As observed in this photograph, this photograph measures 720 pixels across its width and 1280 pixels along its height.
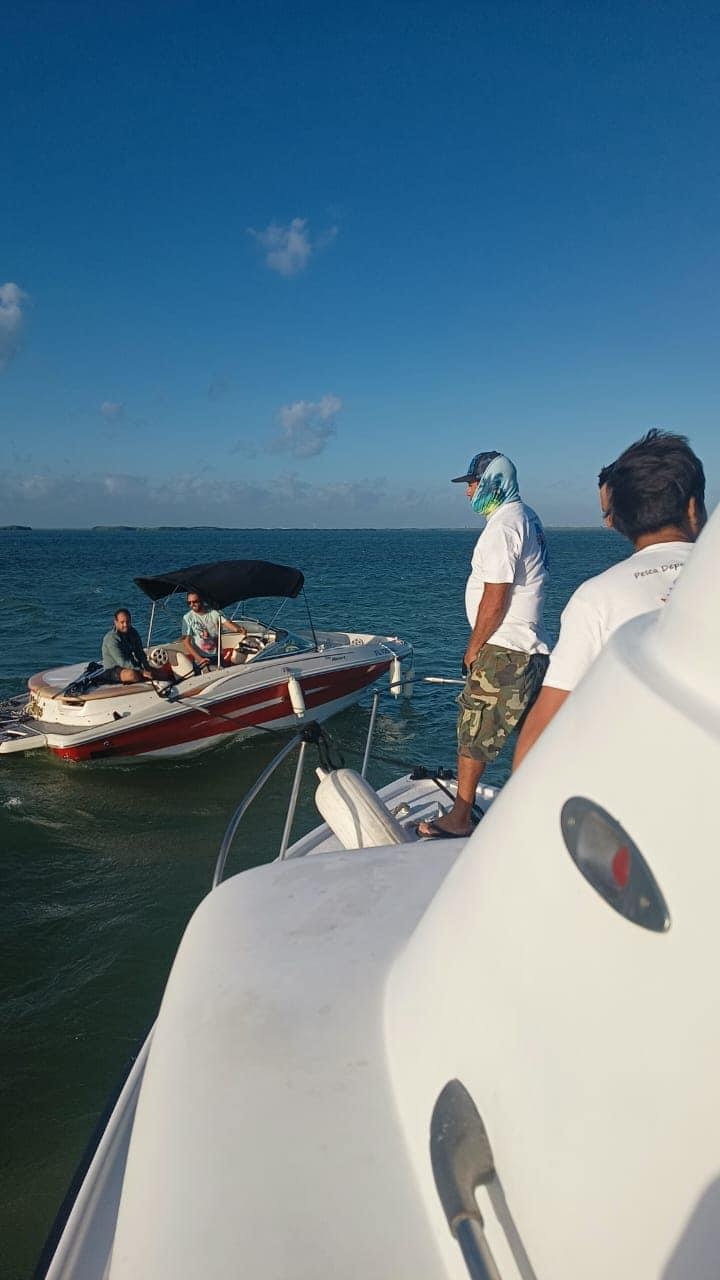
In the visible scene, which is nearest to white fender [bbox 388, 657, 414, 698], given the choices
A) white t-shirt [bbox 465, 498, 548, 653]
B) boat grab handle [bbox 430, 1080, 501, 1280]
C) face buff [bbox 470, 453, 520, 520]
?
white t-shirt [bbox 465, 498, 548, 653]

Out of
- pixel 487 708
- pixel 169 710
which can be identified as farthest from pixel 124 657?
pixel 487 708

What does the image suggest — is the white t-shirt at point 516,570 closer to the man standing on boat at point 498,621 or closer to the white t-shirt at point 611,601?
the man standing on boat at point 498,621

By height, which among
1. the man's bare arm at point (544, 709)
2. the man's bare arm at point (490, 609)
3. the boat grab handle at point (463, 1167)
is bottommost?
the boat grab handle at point (463, 1167)

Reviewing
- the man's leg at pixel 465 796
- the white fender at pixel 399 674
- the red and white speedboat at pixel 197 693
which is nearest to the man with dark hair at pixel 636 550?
the man's leg at pixel 465 796

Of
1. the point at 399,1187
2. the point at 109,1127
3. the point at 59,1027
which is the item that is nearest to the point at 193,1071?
the point at 399,1187

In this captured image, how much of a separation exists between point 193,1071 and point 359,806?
178cm

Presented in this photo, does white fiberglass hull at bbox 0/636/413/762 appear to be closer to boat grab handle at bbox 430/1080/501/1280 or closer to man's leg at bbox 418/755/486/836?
man's leg at bbox 418/755/486/836

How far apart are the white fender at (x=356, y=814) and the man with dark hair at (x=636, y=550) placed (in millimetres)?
1093

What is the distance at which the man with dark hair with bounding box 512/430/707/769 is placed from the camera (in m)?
2.01

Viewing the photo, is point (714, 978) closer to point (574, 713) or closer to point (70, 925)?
point (574, 713)

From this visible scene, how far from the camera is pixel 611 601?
6.57 feet

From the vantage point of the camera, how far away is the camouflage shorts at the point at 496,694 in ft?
12.3

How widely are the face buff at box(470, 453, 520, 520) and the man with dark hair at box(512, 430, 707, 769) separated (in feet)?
4.08

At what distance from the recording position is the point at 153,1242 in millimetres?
1305
